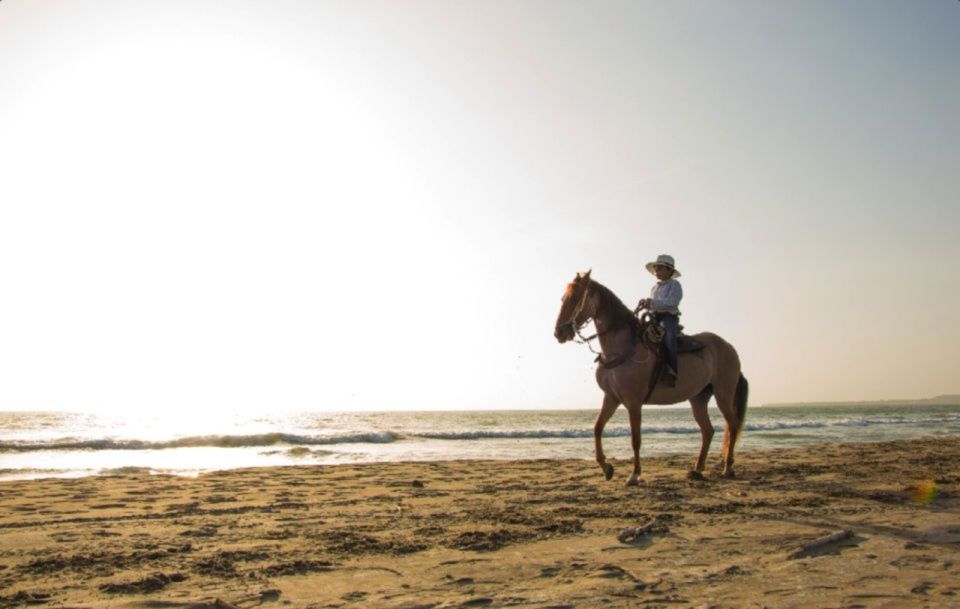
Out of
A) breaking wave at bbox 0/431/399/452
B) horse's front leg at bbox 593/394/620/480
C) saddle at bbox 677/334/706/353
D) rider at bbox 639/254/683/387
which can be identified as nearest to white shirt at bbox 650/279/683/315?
rider at bbox 639/254/683/387

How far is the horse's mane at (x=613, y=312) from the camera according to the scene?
8.51 meters

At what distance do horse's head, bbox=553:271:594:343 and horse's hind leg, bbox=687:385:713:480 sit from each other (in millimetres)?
2253

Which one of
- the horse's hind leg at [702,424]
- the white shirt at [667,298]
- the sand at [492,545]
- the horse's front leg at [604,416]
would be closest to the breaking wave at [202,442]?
the sand at [492,545]

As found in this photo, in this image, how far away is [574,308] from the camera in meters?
8.35

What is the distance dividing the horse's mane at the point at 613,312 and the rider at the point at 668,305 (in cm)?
40

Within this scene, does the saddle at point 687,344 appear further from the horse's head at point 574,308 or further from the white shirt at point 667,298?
the horse's head at point 574,308

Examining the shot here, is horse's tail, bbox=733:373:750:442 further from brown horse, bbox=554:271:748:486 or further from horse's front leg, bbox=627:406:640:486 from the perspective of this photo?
horse's front leg, bbox=627:406:640:486

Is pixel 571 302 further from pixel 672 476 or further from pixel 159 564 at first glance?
pixel 159 564

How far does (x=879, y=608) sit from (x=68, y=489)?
959 centimetres

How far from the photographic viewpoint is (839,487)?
7355 mm

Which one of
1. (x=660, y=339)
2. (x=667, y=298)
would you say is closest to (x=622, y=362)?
(x=660, y=339)

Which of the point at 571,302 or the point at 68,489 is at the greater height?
the point at 571,302

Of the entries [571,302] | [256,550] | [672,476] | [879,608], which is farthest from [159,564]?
[672,476]

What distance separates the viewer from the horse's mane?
8.51m
